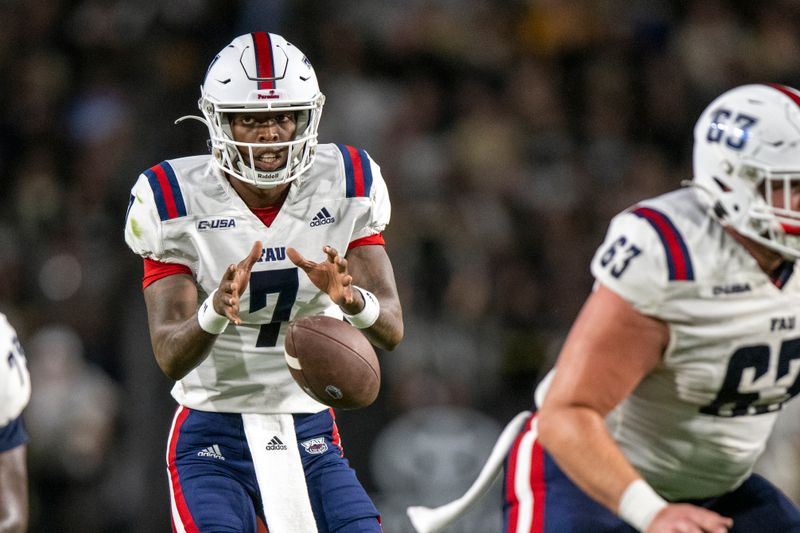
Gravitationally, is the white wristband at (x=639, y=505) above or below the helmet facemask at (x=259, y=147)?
below

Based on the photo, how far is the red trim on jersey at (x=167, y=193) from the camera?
373cm

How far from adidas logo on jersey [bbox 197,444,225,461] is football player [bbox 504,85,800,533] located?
91 cm

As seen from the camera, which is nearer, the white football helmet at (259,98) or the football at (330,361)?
the football at (330,361)

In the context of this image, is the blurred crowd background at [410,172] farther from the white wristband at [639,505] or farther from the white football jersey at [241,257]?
the white wristband at [639,505]

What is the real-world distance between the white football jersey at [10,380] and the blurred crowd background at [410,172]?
247cm

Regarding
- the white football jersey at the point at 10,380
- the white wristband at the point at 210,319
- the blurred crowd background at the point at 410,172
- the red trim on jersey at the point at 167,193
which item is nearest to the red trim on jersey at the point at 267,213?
the red trim on jersey at the point at 167,193

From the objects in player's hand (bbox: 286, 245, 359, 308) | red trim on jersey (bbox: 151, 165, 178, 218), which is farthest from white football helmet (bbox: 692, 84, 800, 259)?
red trim on jersey (bbox: 151, 165, 178, 218)

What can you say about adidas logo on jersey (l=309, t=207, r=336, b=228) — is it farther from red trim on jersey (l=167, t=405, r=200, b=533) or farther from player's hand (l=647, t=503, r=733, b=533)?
player's hand (l=647, t=503, r=733, b=533)

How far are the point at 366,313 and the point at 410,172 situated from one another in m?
3.74

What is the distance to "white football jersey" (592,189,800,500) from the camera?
2783mm

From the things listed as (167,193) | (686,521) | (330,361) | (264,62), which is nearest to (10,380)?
(167,193)

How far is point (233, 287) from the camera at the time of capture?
3424mm

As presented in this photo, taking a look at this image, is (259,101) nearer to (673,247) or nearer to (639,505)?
(673,247)

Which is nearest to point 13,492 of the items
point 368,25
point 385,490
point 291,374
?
point 291,374
